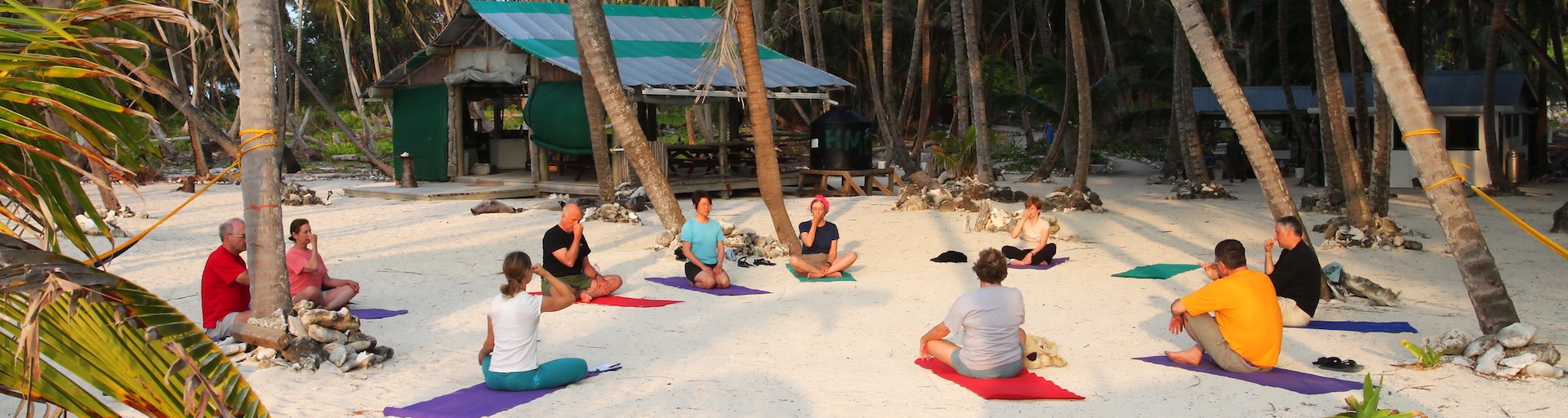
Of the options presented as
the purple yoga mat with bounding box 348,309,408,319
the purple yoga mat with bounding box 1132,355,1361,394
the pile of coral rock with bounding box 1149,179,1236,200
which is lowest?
the purple yoga mat with bounding box 1132,355,1361,394

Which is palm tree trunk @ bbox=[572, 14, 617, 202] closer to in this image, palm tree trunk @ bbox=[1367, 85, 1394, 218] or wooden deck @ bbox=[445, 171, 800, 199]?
wooden deck @ bbox=[445, 171, 800, 199]

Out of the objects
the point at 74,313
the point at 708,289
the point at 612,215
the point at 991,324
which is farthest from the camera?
the point at 612,215

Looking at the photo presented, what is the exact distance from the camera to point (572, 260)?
9.00 metres

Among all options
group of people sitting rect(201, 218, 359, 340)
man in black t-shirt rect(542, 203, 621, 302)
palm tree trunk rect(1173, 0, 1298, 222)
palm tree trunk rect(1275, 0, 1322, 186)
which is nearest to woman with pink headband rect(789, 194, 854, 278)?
man in black t-shirt rect(542, 203, 621, 302)

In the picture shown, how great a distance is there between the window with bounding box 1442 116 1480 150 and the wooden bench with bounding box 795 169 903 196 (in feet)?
32.1

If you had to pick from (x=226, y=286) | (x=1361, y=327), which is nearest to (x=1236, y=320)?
(x=1361, y=327)

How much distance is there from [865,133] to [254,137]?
14.1 meters

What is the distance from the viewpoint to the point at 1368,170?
53.0ft

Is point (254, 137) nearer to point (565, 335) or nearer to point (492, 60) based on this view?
point (565, 335)

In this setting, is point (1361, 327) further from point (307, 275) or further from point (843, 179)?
point (843, 179)

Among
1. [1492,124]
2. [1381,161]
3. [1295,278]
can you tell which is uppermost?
[1492,124]

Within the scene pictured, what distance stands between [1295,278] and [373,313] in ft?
21.2

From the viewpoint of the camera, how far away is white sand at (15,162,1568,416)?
584cm

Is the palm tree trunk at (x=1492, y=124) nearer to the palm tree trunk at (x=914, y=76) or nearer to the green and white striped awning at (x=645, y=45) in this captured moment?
the palm tree trunk at (x=914, y=76)
